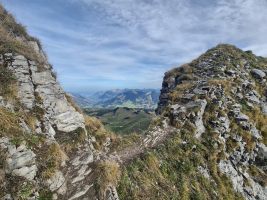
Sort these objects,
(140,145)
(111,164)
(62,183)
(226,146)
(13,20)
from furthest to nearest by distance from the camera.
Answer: (226,146) → (13,20) → (140,145) → (111,164) → (62,183)

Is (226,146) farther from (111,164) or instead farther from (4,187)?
(4,187)

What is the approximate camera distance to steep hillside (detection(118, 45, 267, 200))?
25.7m

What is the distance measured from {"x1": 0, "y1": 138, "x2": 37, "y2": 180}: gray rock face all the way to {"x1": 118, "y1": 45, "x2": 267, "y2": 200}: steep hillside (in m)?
7.40

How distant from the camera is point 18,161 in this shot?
17.6 m

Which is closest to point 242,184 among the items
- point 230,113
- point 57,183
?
point 230,113

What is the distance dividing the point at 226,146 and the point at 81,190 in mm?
22861

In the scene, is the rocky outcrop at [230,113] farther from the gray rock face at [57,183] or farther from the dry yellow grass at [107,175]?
the gray rock face at [57,183]

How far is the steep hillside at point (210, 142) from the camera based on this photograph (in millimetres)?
25719

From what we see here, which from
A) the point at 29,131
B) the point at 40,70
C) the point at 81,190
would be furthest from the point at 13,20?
the point at 81,190

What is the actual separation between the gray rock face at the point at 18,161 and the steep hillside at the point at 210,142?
291 inches

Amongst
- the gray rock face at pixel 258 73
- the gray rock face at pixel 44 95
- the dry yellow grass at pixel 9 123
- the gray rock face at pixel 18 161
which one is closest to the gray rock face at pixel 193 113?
the gray rock face at pixel 44 95

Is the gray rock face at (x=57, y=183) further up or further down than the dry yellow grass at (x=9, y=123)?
further down

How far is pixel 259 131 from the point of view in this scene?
40.3 m

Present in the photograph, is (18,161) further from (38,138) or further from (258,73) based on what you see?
(258,73)
